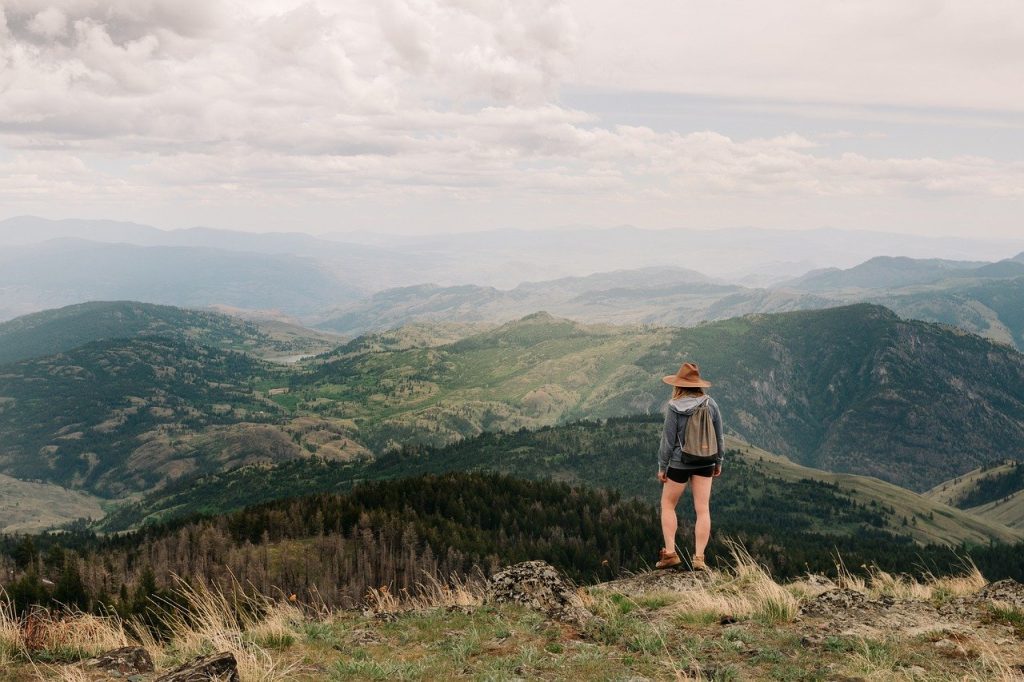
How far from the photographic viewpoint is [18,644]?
1488 cm

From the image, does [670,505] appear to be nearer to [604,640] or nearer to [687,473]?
[687,473]

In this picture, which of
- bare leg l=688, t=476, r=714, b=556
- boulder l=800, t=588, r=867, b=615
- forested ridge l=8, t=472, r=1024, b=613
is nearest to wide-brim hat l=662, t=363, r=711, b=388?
bare leg l=688, t=476, r=714, b=556

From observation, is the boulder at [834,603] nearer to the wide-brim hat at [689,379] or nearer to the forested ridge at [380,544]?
the wide-brim hat at [689,379]

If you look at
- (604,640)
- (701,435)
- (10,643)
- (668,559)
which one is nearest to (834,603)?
(701,435)

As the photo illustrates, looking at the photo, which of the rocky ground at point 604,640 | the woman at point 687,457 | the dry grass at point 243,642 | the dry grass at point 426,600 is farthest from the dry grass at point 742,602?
the dry grass at point 243,642

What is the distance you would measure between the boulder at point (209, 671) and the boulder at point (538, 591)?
8.55 meters

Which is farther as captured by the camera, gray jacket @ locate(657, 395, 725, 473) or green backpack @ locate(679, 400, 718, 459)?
gray jacket @ locate(657, 395, 725, 473)

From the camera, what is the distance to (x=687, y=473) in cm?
2094

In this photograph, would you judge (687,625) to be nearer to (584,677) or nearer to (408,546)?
(584,677)

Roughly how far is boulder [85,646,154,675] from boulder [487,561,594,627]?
9.50 m

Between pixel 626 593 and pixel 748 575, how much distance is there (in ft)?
13.7

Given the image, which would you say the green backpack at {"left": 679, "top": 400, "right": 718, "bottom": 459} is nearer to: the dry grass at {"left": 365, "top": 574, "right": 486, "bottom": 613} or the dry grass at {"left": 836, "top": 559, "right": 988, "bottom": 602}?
the dry grass at {"left": 836, "top": 559, "right": 988, "bottom": 602}

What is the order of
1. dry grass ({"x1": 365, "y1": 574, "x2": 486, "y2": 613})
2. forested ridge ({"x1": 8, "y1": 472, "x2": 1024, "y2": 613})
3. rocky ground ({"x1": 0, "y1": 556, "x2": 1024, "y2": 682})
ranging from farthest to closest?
forested ridge ({"x1": 8, "y1": 472, "x2": 1024, "y2": 613}) → dry grass ({"x1": 365, "y1": 574, "x2": 486, "y2": 613}) → rocky ground ({"x1": 0, "y1": 556, "x2": 1024, "y2": 682})

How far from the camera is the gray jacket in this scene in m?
20.6
